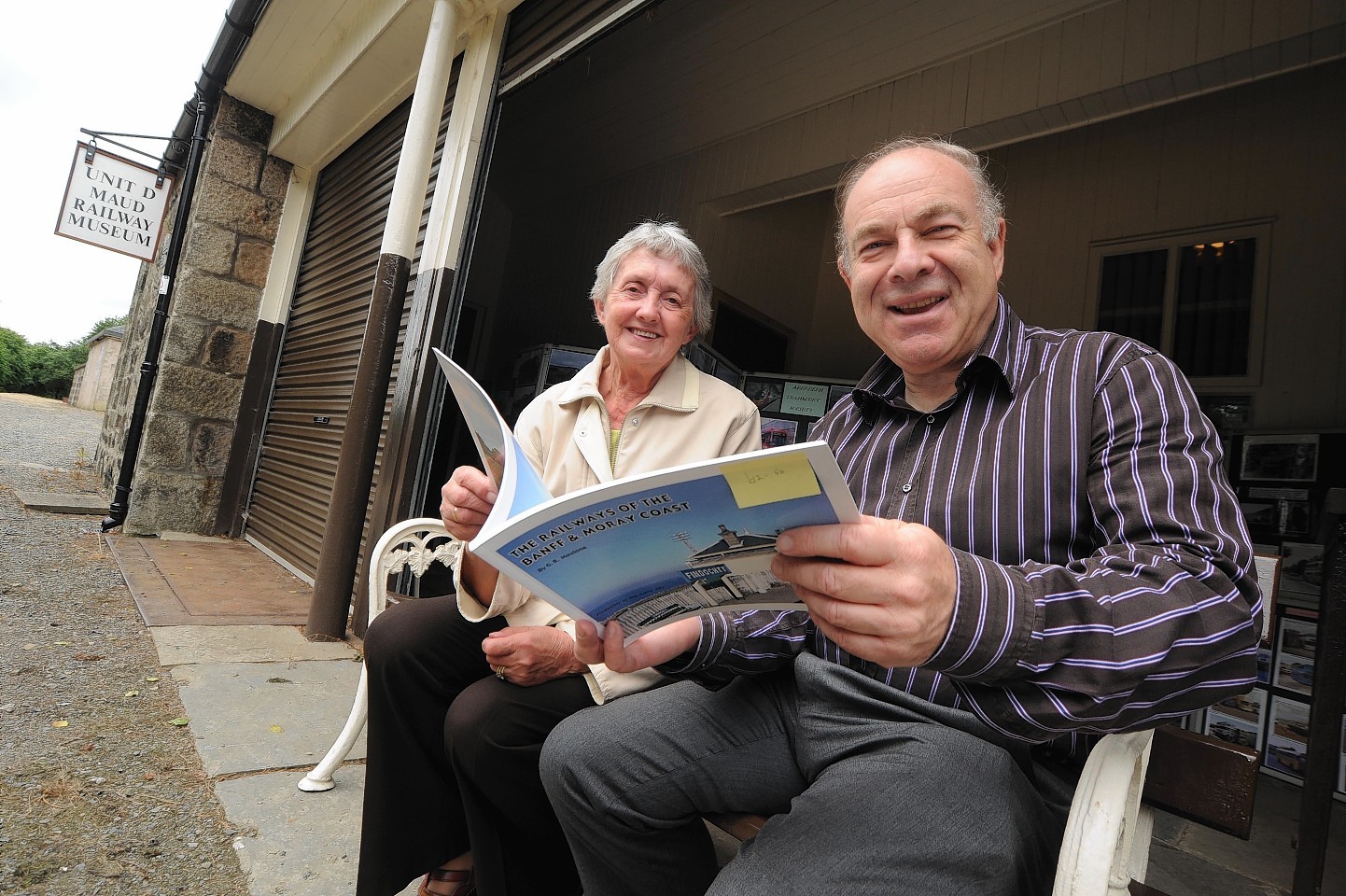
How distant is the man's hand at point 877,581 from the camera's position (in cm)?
64

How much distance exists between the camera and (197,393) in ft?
18.5

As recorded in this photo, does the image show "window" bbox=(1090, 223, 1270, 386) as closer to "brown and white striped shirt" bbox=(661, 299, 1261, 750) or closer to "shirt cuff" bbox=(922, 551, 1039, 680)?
"brown and white striped shirt" bbox=(661, 299, 1261, 750)

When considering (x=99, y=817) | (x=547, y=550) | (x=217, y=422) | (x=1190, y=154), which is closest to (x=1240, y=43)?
(x=1190, y=154)

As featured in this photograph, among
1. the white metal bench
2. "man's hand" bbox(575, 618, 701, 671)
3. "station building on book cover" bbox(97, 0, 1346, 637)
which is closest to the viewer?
"man's hand" bbox(575, 618, 701, 671)

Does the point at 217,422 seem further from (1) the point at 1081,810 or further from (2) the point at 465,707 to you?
(1) the point at 1081,810

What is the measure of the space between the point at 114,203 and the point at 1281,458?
9355mm

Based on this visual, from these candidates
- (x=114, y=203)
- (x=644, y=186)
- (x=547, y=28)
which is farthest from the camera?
(x=644, y=186)

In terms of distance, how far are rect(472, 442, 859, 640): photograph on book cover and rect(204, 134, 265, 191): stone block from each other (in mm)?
6661

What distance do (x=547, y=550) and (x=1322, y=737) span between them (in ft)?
5.43

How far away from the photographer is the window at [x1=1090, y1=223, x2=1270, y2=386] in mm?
4766

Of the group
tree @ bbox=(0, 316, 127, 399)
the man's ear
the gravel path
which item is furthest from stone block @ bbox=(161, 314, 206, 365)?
tree @ bbox=(0, 316, 127, 399)

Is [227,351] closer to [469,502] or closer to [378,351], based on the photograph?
[378,351]

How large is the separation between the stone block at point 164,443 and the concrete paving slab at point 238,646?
300 cm

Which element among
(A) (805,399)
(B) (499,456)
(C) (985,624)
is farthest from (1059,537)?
(A) (805,399)
